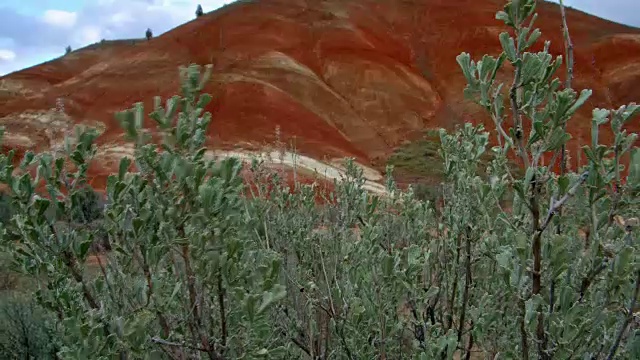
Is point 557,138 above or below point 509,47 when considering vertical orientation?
below

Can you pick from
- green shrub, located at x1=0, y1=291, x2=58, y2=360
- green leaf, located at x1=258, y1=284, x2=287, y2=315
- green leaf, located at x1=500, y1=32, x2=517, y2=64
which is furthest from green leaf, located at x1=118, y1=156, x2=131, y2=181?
green shrub, located at x1=0, y1=291, x2=58, y2=360

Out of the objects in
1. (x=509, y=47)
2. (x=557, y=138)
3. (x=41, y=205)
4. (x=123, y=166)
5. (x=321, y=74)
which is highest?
(x=321, y=74)

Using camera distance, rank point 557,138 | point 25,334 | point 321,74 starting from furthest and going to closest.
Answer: point 321,74 → point 25,334 → point 557,138

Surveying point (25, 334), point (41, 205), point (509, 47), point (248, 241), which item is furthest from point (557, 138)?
point (25, 334)

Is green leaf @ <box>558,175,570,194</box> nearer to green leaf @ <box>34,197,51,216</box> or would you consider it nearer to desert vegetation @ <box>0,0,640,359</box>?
desert vegetation @ <box>0,0,640,359</box>

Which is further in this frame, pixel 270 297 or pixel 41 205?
pixel 41 205

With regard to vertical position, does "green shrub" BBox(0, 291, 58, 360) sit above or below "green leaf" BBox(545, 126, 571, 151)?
below

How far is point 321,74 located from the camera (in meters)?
38.0

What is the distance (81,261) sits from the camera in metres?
2.14

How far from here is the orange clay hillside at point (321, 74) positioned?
3216cm

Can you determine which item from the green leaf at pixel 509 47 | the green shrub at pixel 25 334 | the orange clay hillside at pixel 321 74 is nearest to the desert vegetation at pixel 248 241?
the green leaf at pixel 509 47

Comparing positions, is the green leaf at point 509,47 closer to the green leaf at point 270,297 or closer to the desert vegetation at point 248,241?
the desert vegetation at point 248,241

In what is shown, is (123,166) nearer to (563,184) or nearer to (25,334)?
(563,184)

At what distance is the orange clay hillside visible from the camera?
1266 inches
